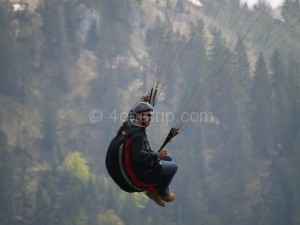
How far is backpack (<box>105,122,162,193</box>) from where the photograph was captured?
1231cm

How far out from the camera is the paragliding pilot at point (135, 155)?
12.2 m

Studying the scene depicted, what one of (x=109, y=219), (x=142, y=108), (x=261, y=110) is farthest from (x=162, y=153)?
(x=261, y=110)

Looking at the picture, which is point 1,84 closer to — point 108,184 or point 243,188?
point 108,184

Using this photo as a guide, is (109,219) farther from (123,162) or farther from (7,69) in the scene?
(123,162)

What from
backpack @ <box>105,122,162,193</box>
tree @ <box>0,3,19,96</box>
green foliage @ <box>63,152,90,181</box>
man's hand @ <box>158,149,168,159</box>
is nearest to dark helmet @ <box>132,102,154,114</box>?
backpack @ <box>105,122,162,193</box>

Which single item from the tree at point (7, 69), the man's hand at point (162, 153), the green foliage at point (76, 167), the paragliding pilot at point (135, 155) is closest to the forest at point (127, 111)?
the tree at point (7, 69)

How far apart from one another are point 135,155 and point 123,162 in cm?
36

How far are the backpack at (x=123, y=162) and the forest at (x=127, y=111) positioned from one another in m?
104

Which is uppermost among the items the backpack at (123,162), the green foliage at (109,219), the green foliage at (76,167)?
the green foliage at (76,167)

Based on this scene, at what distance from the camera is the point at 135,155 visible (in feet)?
40.0

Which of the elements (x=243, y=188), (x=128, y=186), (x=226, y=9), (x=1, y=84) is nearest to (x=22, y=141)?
(x=1, y=84)

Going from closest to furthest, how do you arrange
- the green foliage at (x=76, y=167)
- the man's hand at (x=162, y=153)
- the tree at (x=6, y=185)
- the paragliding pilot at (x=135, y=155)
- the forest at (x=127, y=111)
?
the paragliding pilot at (x=135, y=155), the man's hand at (x=162, y=153), the tree at (x=6, y=185), the forest at (x=127, y=111), the green foliage at (x=76, y=167)

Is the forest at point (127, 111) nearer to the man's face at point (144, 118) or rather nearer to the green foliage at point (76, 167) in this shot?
the green foliage at point (76, 167)

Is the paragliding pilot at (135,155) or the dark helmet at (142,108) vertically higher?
the dark helmet at (142,108)
